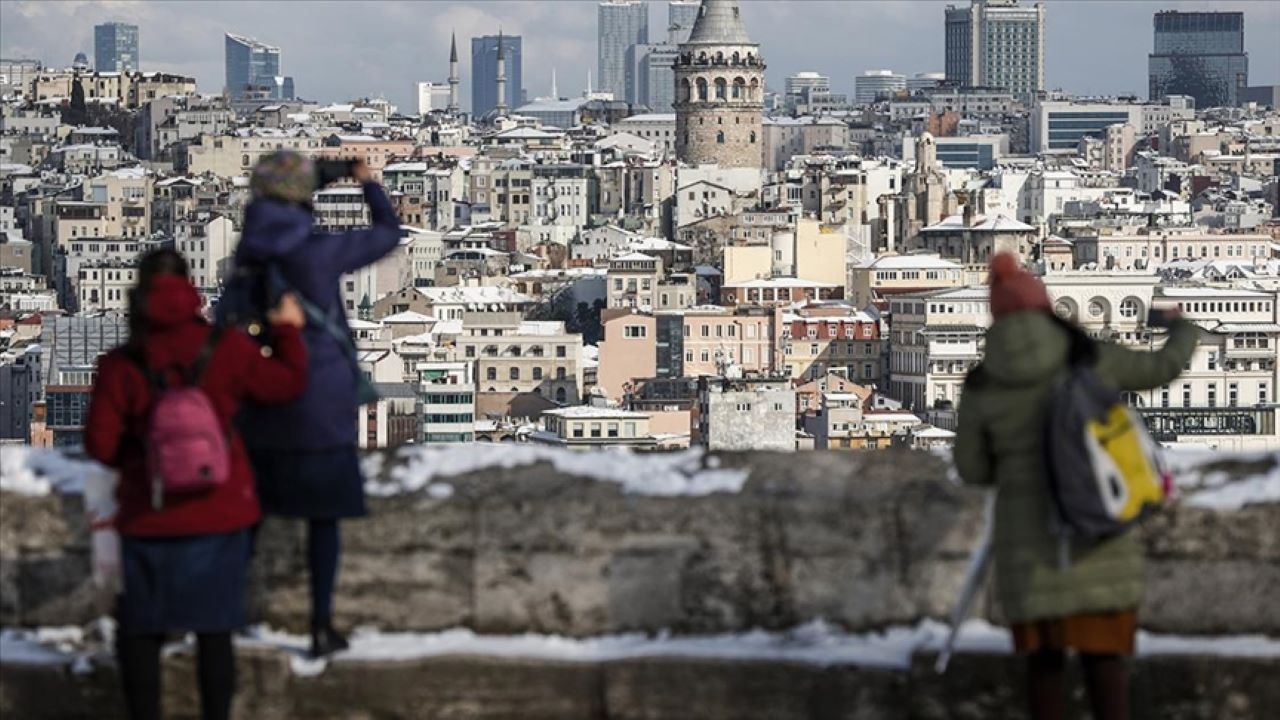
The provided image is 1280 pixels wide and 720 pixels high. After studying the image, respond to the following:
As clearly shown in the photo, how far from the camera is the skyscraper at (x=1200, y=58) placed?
175000 mm

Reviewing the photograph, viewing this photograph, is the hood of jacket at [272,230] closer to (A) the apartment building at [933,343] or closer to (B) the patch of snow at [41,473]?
(B) the patch of snow at [41,473]

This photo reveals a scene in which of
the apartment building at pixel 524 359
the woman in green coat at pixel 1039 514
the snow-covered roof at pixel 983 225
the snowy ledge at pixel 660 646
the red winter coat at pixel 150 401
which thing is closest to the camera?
the woman in green coat at pixel 1039 514

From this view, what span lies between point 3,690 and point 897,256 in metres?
68.4

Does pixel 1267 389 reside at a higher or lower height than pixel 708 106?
lower

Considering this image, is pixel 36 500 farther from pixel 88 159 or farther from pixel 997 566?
pixel 88 159

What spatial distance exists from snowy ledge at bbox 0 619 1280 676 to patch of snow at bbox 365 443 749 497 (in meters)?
0.23

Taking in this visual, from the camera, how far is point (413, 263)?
2977 inches

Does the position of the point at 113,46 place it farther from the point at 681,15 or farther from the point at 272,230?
the point at 272,230

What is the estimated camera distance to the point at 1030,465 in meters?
4.75

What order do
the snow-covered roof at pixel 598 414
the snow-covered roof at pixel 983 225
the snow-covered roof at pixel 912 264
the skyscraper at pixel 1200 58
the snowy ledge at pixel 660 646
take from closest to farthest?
1. the snowy ledge at pixel 660 646
2. the snow-covered roof at pixel 598 414
3. the snow-covered roof at pixel 912 264
4. the snow-covered roof at pixel 983 225
5. the skyscraper at pixel 1200 58

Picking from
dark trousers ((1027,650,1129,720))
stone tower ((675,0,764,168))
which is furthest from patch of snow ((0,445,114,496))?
stone tower ((675,0,764,168))

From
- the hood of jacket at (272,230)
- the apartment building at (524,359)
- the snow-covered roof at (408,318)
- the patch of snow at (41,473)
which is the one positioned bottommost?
the apartment building at (524,359)

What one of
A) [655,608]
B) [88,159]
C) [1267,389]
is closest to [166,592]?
[655,608]

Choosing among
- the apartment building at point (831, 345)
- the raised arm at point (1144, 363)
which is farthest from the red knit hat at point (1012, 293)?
the apartment building at point (831, 345)
